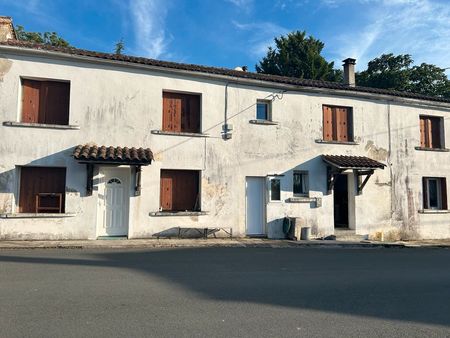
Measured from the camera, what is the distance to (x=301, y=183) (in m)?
15.8

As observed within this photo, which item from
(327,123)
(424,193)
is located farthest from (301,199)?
(424,193)

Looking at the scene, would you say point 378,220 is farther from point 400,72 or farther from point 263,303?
point 400,72

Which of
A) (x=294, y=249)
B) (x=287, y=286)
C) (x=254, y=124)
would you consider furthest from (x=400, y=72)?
(x=287, y=286)

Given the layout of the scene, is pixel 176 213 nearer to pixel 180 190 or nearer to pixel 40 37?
pixel 180 190

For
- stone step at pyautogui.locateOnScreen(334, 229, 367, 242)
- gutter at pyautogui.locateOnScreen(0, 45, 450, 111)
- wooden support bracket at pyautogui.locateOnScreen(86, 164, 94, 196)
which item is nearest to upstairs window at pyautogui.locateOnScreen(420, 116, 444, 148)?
gutter at pyautogui.locateOnScreen(0, 45, 450, 111)

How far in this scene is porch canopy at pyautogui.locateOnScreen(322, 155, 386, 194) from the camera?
15039mm

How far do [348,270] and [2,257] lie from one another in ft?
26.9

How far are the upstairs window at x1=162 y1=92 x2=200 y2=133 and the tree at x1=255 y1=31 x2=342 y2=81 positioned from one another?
67.7ft

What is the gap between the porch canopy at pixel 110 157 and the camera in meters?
12.0

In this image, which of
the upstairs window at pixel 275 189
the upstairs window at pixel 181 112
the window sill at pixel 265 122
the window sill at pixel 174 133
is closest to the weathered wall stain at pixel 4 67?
the window sill at pixel 174 133

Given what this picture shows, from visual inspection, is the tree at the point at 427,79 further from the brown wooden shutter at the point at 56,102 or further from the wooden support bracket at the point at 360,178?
the brown wooden shutter at the point at 56,102

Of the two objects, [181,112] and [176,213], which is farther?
[181,112]

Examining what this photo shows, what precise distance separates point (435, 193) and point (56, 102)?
17003 mm

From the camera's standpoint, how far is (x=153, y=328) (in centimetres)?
461
